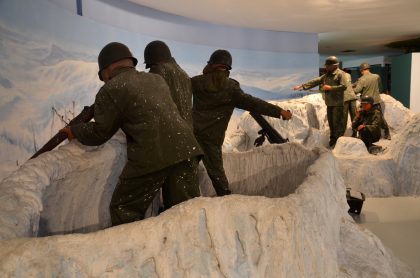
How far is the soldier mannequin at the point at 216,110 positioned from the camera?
2941 millimetres

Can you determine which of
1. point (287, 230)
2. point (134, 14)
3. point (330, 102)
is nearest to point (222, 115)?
point (287, 230)

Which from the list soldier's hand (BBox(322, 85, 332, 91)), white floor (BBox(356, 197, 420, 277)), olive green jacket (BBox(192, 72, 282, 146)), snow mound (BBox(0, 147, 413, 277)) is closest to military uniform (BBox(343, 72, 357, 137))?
soldier's hand (BBox(322, 85, 332, 91))

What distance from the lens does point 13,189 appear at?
151 centimetres

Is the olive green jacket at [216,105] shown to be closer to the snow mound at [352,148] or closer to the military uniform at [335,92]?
the snow mound at [352,148]

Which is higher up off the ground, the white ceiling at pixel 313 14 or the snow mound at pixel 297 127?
the white ceiling at pixel 313 14

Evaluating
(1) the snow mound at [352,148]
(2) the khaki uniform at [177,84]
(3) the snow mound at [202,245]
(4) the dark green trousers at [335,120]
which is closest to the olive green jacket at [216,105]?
(2) the khaki uniform at [177,84]

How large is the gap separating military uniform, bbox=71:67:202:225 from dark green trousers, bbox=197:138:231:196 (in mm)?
901

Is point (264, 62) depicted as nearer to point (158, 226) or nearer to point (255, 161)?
point (255, 161)

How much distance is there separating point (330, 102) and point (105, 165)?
488 centimetres

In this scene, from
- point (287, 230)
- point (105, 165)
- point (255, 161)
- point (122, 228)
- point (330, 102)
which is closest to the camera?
point (122, 228)

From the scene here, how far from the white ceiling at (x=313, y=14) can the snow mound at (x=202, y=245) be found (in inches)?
151

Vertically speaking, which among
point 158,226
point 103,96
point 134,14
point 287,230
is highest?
point 134,14

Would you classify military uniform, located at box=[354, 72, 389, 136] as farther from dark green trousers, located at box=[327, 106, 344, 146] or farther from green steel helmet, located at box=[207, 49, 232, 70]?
green steel helmet, located at box=[207, 49, 232, 70]

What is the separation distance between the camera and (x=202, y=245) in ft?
3.95
